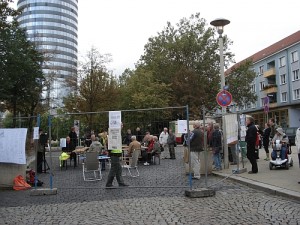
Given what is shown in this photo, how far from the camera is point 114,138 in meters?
10.5

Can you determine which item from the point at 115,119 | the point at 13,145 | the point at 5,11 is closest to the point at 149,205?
the point at 115,119

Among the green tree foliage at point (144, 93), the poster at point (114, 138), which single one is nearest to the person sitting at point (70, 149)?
the poster at point (114, 138)

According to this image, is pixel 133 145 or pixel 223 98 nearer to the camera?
pixel 133 145

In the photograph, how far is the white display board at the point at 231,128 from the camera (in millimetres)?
13273

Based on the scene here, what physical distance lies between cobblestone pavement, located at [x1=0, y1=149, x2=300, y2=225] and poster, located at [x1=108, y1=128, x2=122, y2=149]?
123cm

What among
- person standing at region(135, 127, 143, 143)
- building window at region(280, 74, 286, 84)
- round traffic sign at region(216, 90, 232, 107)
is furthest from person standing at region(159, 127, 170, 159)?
building window at region(280, 74, 286, 84)

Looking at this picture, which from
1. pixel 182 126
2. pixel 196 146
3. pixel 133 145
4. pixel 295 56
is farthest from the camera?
pixel 295 56

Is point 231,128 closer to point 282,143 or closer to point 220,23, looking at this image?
point 282,143

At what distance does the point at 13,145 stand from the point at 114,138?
322 cm

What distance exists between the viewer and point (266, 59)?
6494 centimetres

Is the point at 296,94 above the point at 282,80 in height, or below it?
below

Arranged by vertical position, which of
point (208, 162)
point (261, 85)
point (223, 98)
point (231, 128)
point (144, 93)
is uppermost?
point (261, 85)

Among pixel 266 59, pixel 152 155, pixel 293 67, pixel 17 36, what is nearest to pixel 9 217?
pixel 152 155

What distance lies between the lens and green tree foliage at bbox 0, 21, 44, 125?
902 inches
